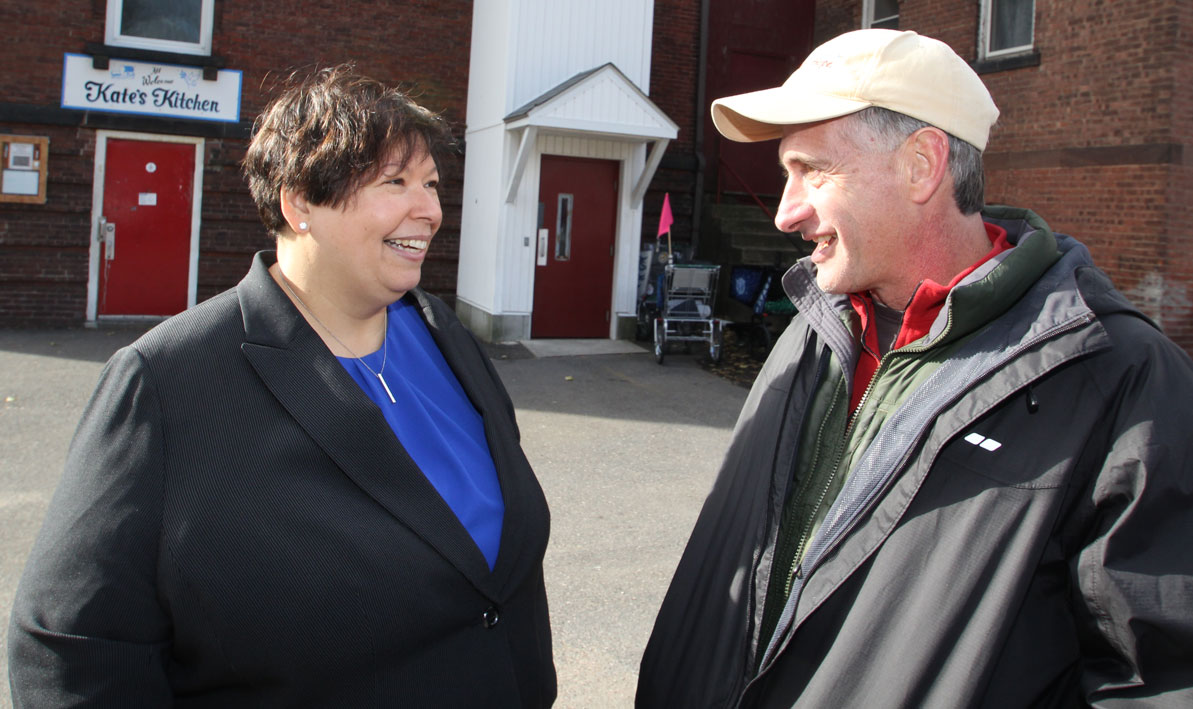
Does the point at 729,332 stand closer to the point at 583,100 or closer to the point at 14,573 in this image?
the point at 583,100

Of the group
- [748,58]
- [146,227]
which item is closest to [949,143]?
[146,227]

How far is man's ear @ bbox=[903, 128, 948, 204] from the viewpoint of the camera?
74.0 inches

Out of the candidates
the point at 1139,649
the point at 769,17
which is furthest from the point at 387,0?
the point at 1139,649

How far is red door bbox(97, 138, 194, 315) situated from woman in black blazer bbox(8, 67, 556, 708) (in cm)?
1143

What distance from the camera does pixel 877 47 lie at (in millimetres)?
1881

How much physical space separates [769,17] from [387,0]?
6566 millimetres

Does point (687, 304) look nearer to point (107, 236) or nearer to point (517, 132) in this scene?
point (517, 132)

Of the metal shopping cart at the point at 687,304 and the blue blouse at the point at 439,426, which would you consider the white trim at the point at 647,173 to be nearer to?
the metal shopping cart at the point at 687,304

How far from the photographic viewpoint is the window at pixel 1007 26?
11641 millimetres

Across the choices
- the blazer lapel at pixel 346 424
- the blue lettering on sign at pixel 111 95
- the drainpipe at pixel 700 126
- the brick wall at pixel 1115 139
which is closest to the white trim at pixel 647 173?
the drainpipe at pixel 700 126

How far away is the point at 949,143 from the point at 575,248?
11.0m

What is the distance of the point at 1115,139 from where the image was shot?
10.4 m

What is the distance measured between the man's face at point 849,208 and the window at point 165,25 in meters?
12.2

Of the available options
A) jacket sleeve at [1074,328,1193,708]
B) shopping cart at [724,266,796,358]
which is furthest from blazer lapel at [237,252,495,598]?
shopping cart at [724,266,796,358]
